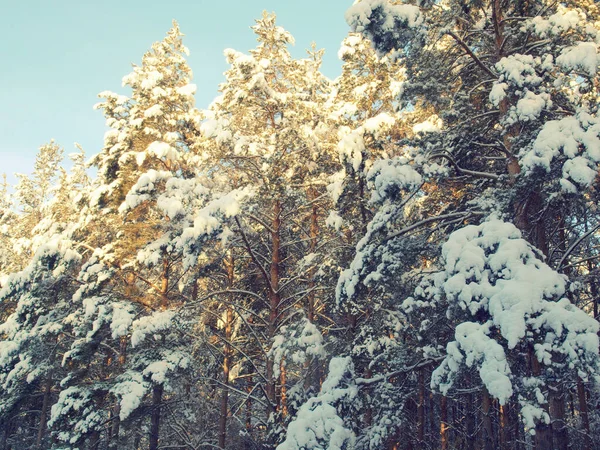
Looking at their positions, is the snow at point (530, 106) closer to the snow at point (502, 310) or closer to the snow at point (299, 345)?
the snow at point (502, 310)

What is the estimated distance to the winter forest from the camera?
5.93 metres

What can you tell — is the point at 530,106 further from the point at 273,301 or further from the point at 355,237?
the point at 273,301

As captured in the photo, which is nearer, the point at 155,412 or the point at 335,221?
the point at 335,221

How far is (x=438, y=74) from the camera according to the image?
30.8 feet

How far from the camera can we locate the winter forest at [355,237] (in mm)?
5934

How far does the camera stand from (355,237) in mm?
12297

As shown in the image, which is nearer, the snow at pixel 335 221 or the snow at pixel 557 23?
the snow at pixel 557 23

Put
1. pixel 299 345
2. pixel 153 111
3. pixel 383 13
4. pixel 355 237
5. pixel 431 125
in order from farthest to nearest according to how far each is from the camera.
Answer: pixel 153 111, pixel 355 237, pixel 431 125, pixel 299 345, pixel 383 13

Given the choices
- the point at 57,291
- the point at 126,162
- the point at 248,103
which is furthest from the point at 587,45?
the point at 57,291

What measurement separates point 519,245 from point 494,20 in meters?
5.45

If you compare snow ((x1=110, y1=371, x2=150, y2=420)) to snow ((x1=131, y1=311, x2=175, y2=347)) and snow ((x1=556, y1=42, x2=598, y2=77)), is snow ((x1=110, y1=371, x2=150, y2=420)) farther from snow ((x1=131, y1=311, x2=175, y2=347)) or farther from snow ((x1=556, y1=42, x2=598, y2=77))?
snow ((x1=556, y1=42, x2=598, y2=77))

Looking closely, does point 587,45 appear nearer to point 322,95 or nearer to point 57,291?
point 322,95

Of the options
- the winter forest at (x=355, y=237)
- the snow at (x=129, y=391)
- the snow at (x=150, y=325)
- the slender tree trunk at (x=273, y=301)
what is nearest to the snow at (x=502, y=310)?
the winter forest at (x=355, y=237)

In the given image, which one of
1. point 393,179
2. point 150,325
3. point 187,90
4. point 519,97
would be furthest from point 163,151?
point 519,97
